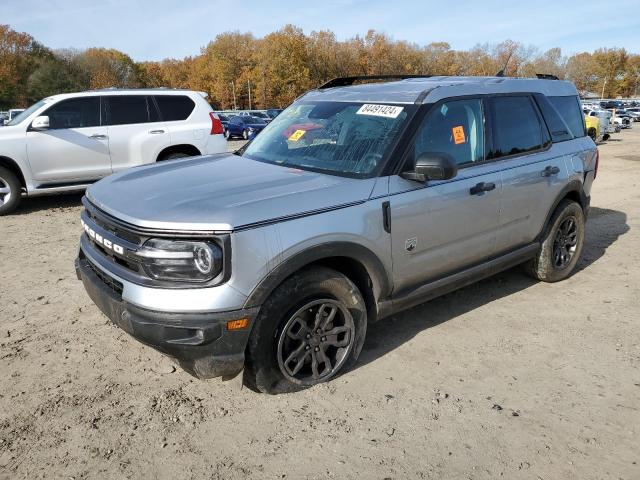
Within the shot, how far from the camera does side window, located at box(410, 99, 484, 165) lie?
3.58 metres

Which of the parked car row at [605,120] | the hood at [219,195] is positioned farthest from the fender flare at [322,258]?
the parked car row at [605,120]

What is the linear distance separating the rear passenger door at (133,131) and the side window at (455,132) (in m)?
5.90

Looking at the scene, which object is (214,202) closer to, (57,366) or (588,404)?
(57,366)

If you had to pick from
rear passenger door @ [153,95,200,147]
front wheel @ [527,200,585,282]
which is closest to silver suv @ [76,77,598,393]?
front wheel @ [527,200,585,282]

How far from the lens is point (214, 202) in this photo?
9.36ft

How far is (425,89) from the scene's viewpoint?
3.74 m

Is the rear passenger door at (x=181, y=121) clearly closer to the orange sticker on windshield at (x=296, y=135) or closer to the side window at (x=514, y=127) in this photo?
the orange sticker on windshield at (x=296, y=135)

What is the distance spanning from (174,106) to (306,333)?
671 cm

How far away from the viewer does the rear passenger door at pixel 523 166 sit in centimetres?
414

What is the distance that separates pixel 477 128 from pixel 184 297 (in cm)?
256

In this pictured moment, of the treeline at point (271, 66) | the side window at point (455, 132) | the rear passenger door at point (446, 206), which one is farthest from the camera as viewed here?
the treeline at point (271, 66)

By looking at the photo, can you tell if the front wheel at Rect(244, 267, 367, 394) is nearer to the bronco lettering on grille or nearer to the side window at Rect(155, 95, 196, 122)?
the bronco lettering on grille

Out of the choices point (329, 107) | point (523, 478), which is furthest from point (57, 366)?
point (523, 478)

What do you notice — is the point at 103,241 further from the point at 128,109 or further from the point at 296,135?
the point at 128,109
